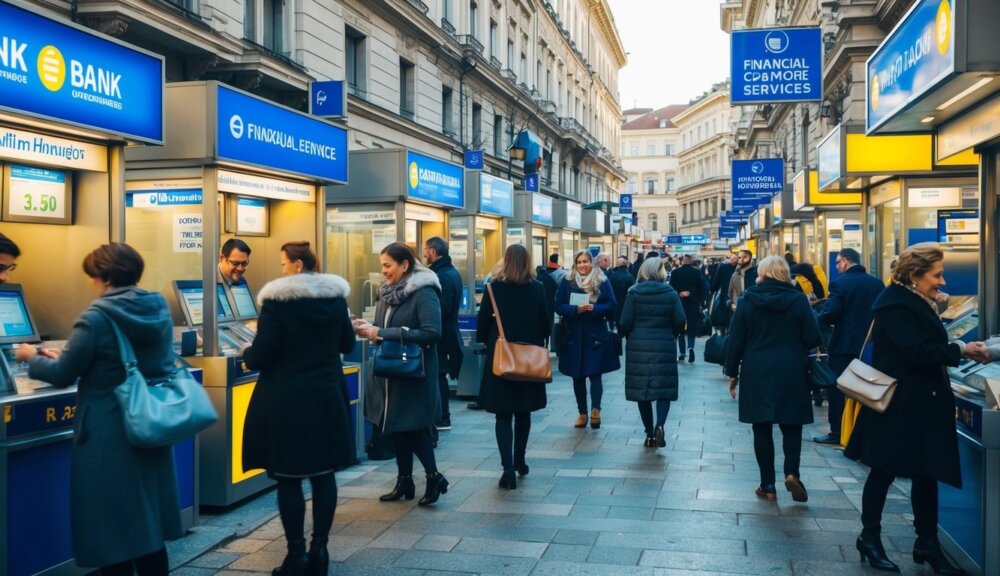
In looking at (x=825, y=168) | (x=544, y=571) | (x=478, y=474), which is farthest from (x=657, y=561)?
(x=825, y=168)

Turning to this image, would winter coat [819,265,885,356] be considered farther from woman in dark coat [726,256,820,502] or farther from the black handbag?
the black handbag

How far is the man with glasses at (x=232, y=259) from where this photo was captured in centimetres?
707

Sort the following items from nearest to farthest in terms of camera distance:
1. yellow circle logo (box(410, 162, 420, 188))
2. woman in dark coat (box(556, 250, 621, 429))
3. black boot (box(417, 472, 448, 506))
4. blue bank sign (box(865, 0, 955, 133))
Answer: blue bank sign (box(865, 0, 955, 133)) → black boot (box(417, 472, 448, 506)) → woman in dark coat (box(556, 250, 621, 429)) → yellow circle logo (box(410, 162, 420, 188))

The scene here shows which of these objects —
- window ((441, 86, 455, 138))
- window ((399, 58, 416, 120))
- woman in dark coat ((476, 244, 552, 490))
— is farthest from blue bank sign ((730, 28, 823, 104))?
window ((441, 86, 455, 138))

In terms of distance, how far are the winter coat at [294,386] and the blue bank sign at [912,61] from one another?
137 inches

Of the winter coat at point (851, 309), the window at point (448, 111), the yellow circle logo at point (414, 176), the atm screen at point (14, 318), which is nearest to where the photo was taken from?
the atm screen at point (14, 318)

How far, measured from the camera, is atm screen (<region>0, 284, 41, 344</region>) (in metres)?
5.34

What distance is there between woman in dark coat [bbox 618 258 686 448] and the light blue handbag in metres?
4.98

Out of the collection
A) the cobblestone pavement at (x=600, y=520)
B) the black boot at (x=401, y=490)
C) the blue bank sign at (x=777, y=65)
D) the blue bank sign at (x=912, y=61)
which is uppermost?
the blue bank sign at (x=777, y=65)

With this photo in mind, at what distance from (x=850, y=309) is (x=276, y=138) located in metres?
5.08

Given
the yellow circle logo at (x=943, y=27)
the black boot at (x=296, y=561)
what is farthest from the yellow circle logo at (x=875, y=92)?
the black boot at (x=296, y=561)

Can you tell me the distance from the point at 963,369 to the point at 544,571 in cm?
275

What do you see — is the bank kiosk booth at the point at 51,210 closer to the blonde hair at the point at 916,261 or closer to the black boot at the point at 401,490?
the black boot at the point at 401,490

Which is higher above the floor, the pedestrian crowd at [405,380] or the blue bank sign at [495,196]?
the blue bank sign at [495,196]
